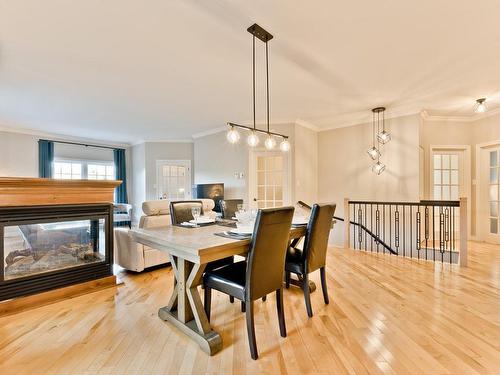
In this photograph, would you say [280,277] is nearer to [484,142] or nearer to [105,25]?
[105,25]

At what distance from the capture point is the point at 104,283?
2.86 metres

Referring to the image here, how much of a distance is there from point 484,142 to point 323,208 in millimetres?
4990

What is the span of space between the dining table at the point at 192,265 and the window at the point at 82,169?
5897mm

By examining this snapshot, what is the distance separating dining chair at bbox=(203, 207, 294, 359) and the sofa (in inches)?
63.4

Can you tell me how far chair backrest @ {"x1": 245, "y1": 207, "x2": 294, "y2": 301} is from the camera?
5.51ft

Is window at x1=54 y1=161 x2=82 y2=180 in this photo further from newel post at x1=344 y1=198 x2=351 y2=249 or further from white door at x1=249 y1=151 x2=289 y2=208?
newel post at x1=344 y1=198 x2=351 y2=249

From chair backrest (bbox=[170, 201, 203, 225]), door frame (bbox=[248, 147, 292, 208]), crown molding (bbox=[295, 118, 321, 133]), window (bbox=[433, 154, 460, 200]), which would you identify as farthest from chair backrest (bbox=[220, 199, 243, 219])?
window (bbox=[433, 154, 460, 200])

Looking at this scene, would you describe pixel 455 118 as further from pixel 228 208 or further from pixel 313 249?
pixel 228 208

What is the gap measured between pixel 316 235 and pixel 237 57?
214 cm

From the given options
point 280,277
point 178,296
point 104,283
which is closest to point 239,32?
point 280,277

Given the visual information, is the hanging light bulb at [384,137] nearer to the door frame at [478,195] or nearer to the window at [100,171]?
the door frame at [478,195]

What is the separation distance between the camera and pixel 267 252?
1.76m

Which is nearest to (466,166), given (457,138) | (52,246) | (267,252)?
(457,138)

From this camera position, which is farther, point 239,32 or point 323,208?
point 239,32
